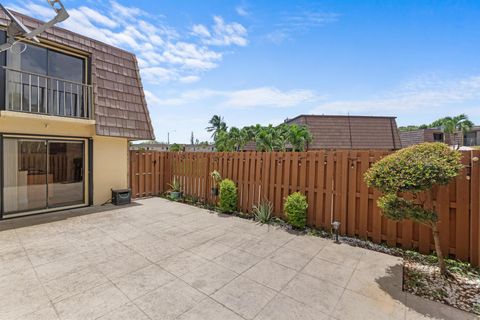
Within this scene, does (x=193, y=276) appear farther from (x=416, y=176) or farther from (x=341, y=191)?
(x=341, y=191)

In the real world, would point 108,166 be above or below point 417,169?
below

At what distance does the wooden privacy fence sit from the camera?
3.73 metres

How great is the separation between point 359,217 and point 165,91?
12.6 m

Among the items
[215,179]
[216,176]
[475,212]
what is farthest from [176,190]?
[475,212]

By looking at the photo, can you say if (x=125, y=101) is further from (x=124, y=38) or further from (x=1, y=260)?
(x=1, y=260)

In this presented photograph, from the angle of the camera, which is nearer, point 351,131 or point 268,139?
point 268,139

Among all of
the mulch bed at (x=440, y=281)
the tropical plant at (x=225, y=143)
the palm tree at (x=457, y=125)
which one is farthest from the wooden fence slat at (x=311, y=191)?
the palm tree at (x=457, y=125)

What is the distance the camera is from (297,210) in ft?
17.7

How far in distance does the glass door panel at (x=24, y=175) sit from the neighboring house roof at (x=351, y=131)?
19.0 metres

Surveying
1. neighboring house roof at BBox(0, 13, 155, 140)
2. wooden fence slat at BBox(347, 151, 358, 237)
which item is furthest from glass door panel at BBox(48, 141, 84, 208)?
wooden fence slat at BBox(347, 151, 358, 237)

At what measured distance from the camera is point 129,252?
13.5 feet

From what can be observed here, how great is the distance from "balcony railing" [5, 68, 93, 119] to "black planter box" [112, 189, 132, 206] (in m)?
2.75

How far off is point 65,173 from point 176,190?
3751 mm

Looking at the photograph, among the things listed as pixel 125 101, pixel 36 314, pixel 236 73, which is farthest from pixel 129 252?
pixel 236 73
